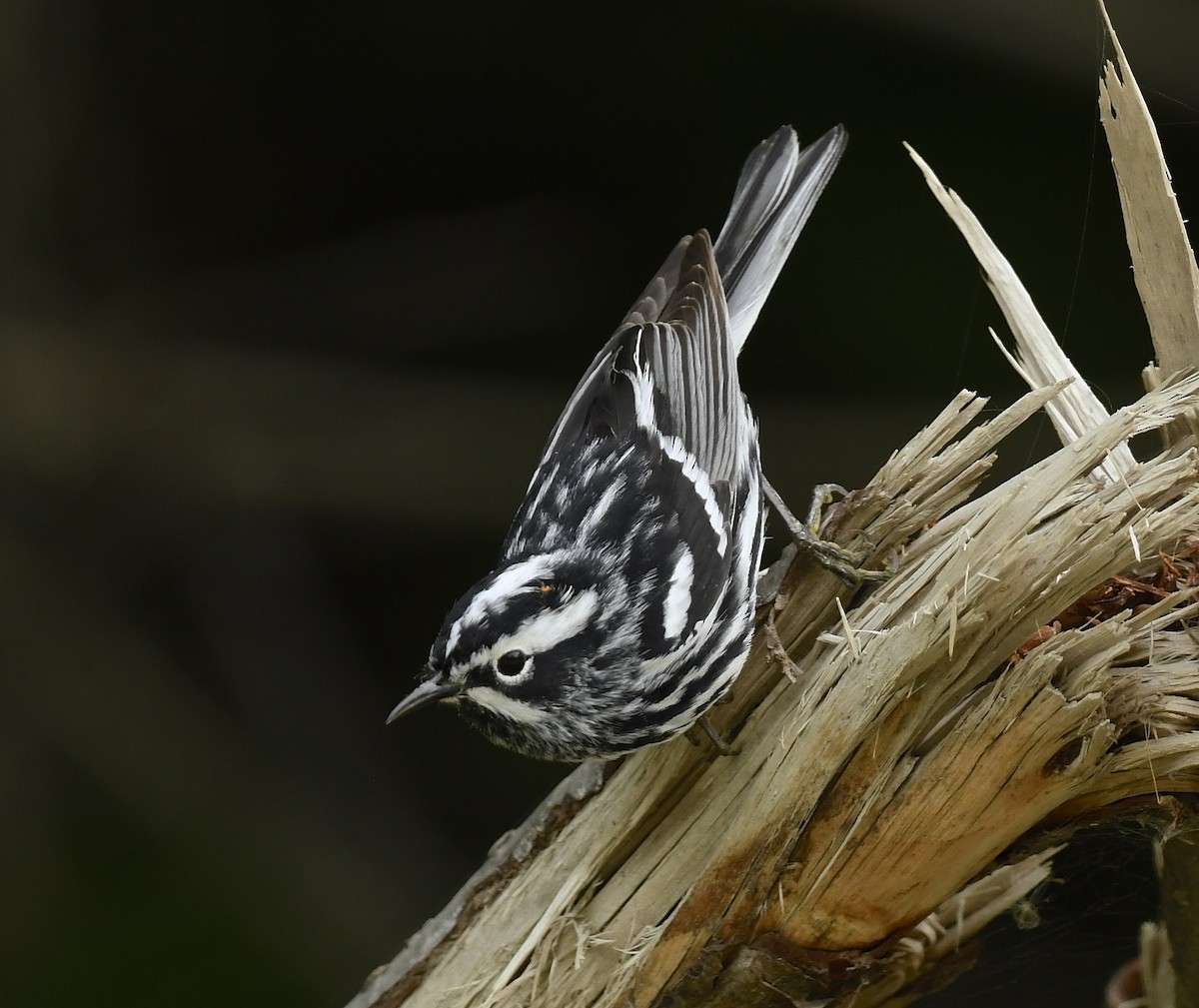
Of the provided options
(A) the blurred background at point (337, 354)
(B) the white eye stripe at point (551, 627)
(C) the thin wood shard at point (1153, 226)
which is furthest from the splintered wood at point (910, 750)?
(A) the blurred background at point (337, 354)

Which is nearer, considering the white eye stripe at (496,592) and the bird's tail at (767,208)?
the white eye stripe at (496,592)

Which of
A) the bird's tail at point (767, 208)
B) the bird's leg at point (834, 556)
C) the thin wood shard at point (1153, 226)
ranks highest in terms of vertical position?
the bird's tail at point (767, 208)

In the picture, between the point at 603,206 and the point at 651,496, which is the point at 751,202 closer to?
the point at 651,496

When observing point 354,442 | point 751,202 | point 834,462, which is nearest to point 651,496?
point 751,202

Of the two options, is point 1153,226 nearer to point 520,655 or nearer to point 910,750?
point 910,750

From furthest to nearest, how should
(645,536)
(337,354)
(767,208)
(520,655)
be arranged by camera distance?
(337,354), (767,208), (645,536), (520,655)

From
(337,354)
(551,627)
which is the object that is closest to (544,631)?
(551,627)

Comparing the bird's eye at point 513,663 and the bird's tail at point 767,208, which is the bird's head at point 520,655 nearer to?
the bird's eye at point 513,663
